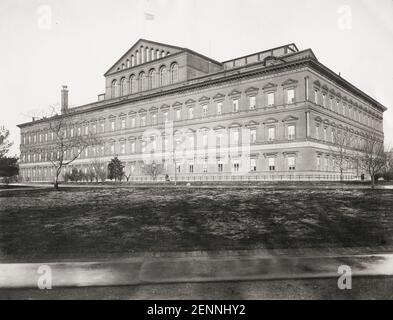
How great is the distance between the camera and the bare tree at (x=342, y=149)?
A: 44016 millimetres

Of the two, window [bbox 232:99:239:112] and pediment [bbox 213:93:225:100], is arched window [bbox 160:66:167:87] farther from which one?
window [bbox 232:99:239:112]

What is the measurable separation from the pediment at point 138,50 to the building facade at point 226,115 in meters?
0.17

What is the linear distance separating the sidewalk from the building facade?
26522mm

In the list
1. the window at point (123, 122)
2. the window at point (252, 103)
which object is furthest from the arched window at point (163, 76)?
the window at point (252, 103)

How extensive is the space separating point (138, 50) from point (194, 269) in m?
57.1

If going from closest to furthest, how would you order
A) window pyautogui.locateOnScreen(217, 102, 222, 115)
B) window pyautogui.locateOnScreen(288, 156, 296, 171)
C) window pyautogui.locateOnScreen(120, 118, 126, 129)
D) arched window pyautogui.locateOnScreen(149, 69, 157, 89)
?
1. window pyautogui.locateOnScreen(288, 156, 296, 171)
2. window pyautogui.locateOnScreen(217, 102, 222, 115)
3. arched window pyautogui.locateOnScreen(149, 69, 157, 89)
4. window pyautogui.locateOnScreen(120, 118, 126, 129)

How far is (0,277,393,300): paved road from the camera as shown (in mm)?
6297

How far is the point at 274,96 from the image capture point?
1682 inches

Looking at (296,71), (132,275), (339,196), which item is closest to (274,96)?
(296,71)

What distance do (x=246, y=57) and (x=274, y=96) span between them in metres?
12.2

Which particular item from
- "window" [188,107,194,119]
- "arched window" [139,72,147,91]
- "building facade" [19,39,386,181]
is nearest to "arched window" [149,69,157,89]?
"building facade" [19,39,386,181]

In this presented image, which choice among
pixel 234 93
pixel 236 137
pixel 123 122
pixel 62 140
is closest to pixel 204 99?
pixel 234 93

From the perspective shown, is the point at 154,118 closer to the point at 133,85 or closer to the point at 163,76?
the point at 163,76
